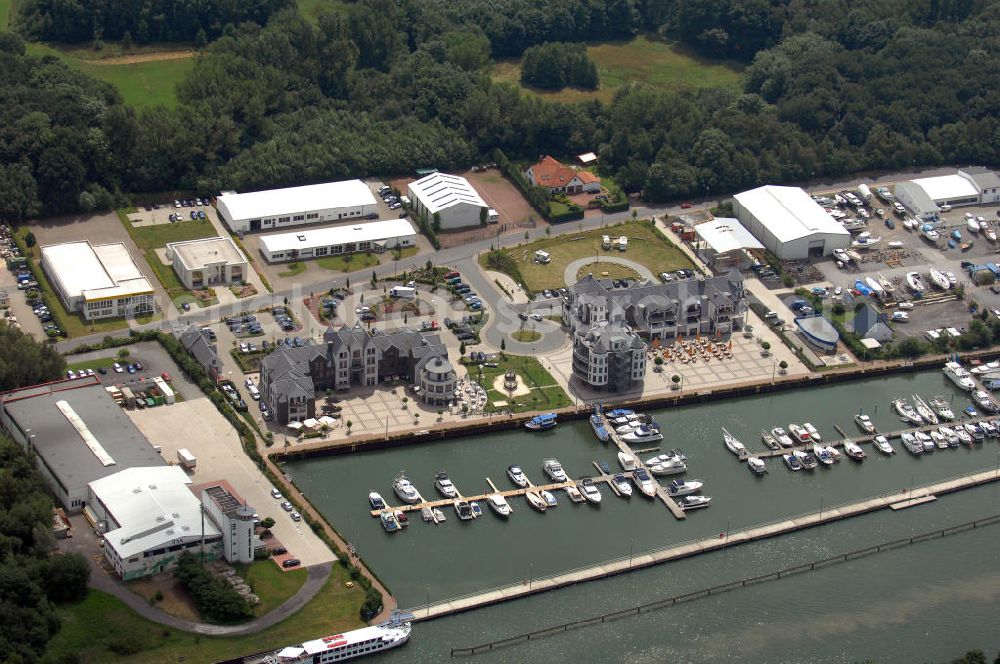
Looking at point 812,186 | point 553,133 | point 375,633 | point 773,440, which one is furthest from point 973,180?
point 375,633

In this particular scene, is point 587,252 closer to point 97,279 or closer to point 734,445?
point 734,445

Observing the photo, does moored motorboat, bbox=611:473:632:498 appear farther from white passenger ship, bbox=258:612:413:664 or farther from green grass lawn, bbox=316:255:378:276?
green grass lawn, bbox=316:255:378:276

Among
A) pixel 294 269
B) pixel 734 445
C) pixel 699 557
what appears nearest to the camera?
pixel 699 557

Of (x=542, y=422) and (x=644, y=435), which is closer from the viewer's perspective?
(x=644, y=435)

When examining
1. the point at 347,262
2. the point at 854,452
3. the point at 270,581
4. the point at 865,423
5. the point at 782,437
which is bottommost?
the point at 865,423

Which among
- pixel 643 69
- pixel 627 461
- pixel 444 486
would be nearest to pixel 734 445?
pixel 627 461

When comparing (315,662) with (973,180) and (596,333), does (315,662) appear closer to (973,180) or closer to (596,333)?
(596,333)
